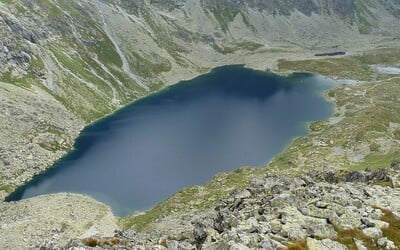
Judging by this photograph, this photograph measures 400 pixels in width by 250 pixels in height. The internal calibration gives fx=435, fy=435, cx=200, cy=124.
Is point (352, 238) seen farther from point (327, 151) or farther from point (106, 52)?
point (106, 52)

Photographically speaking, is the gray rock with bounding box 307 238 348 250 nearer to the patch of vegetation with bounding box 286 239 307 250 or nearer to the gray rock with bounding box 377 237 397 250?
the patch of vegetation with bounding box 286 239 307 250

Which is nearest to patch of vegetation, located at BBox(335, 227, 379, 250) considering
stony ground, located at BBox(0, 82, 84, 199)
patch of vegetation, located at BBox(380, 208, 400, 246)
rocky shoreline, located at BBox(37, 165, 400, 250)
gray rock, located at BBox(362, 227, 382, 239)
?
rocky shoreline, located at BBox(37, 165, 400, 250)

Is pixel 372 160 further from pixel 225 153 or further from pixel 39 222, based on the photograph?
pixel 39 222

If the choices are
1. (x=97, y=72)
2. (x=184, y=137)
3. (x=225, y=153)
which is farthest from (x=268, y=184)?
(x=97, y=72)

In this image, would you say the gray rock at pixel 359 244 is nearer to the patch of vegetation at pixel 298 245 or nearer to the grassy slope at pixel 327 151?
the patch of vegetation at pixel 298 245

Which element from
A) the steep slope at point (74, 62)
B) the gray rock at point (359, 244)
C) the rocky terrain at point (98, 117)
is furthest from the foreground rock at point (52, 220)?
the gray rock at point (359, 244)

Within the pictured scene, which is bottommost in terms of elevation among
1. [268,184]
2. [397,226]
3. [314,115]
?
[314,115]

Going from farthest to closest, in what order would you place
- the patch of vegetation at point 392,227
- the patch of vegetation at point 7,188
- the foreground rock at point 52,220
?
the patch of vegetation at point 7,188
the foreground rock at point 52,220
the patch of vegetation at point 392,227
